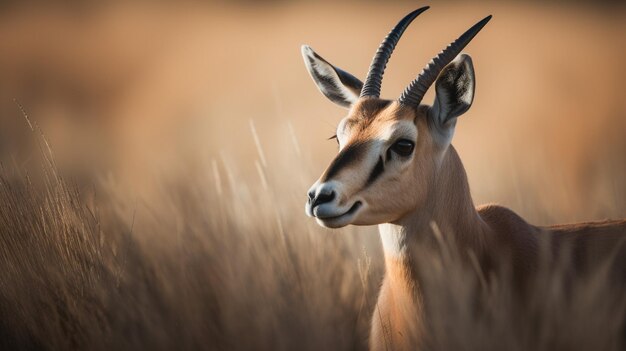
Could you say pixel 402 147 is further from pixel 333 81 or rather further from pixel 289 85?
pixel 289 85

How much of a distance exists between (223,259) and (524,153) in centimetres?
595

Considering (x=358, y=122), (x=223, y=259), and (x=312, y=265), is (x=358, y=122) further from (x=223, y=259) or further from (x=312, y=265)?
(x=223, y=259)

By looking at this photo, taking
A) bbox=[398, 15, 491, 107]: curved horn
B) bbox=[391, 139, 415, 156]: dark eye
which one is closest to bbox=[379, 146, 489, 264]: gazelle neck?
bbox=[391, 139, 415, 156]: dark eye

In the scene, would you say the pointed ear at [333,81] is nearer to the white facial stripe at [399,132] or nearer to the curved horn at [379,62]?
the curved horn at [379,62]

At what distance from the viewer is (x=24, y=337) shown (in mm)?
3963

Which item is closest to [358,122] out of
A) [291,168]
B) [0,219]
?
[0,219]

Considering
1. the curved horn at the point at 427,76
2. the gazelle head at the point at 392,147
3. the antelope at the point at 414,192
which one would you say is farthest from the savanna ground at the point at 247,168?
the curved horn at the point at 427,76

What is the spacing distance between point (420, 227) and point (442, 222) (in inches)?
5.3

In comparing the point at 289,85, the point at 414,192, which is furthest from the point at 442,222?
the point at 289,85

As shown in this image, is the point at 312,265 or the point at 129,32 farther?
the point at 129,32

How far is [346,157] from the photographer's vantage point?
394 cm

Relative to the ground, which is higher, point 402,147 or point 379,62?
point 379,62

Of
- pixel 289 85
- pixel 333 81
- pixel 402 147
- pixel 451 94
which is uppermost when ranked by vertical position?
pixel 289 85

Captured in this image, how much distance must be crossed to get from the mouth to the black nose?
0.07 meters
